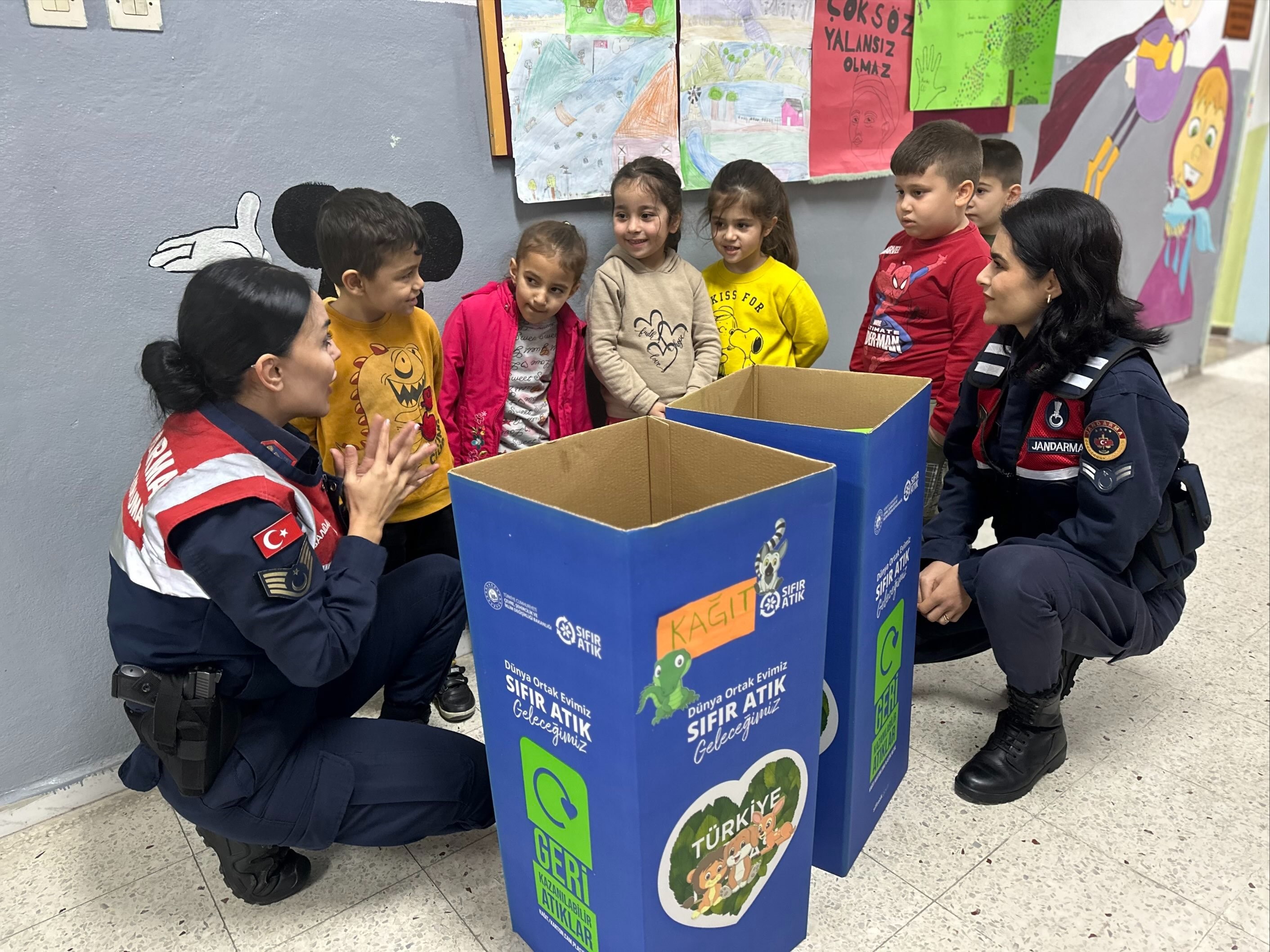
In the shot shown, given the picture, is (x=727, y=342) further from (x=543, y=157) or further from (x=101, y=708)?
(x=101, y=708)

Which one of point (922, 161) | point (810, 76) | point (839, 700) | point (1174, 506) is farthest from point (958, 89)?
point (839, 700)

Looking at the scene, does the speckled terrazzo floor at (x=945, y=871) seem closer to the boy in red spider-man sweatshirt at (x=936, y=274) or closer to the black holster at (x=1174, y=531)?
the black holster at (x=1174, y=531)

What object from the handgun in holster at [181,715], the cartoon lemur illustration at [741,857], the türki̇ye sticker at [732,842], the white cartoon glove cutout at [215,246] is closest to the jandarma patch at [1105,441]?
the türki̇ye sticker at [732,842]

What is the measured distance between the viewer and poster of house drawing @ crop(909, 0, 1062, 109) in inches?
106

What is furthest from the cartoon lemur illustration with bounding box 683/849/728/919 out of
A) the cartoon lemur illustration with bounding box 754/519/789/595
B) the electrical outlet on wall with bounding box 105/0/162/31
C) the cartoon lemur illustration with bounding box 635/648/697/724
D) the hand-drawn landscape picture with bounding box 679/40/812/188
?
the hand-drawn landscape picture with bounding box 679/40/812/188

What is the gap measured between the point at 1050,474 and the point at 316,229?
4.84ft

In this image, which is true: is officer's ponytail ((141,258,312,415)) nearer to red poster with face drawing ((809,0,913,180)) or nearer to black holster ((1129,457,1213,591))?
black holster ((1129,457,1213,591))

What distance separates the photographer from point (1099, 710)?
6.12 feet

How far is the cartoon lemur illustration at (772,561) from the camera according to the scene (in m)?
0.98

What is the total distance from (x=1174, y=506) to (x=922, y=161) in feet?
3.42

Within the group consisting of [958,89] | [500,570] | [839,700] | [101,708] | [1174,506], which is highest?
[958,89]

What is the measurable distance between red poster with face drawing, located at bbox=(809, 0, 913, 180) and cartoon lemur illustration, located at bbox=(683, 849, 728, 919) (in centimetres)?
202

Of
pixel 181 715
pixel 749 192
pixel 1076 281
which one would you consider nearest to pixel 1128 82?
pixel 749 192

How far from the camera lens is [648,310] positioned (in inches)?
80.0
